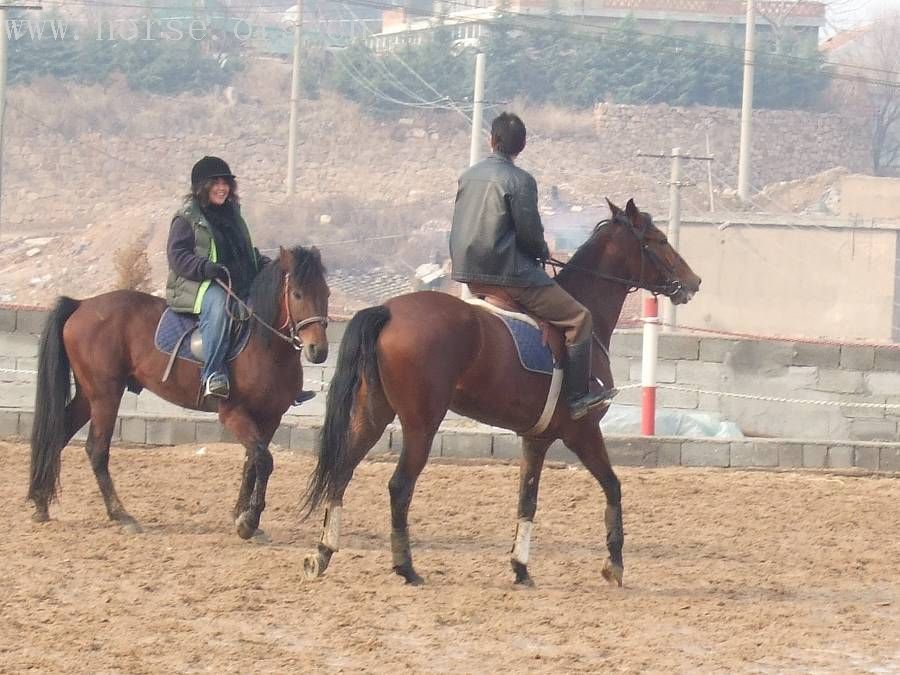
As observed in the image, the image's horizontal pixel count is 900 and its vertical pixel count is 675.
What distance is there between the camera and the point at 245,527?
29.9 ft

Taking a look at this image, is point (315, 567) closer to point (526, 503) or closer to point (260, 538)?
point (526, 503)

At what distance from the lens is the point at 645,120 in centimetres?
7012

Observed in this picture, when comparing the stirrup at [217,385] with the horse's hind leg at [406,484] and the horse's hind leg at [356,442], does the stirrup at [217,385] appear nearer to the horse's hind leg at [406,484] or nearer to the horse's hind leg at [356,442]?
the horse's hind leg at [356,442]

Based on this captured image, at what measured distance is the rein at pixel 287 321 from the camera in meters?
8.92

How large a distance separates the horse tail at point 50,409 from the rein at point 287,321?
1152mm

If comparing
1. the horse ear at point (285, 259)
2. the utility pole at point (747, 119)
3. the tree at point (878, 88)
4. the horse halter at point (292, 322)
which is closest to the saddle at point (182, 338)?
the horse halter at point (292, 322)

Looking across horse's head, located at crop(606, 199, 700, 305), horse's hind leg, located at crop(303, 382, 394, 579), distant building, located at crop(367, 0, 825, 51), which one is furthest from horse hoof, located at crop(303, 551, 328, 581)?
distant building, located at crop(367, 0, 825, 51)

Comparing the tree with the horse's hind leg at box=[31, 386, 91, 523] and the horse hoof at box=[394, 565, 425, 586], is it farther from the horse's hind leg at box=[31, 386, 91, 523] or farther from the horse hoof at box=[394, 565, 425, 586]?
the horse hoof at box=[394, 565, 425, 586]

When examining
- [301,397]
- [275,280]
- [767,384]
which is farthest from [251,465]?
[767,384]

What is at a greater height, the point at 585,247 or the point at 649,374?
the point at 585,247

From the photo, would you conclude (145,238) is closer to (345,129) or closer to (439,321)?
(345,129)

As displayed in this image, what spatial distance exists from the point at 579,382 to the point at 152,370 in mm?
2834

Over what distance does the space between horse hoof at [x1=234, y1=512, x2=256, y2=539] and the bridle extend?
2.27 m

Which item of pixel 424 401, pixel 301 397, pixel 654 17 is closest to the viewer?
pixel 424 401
